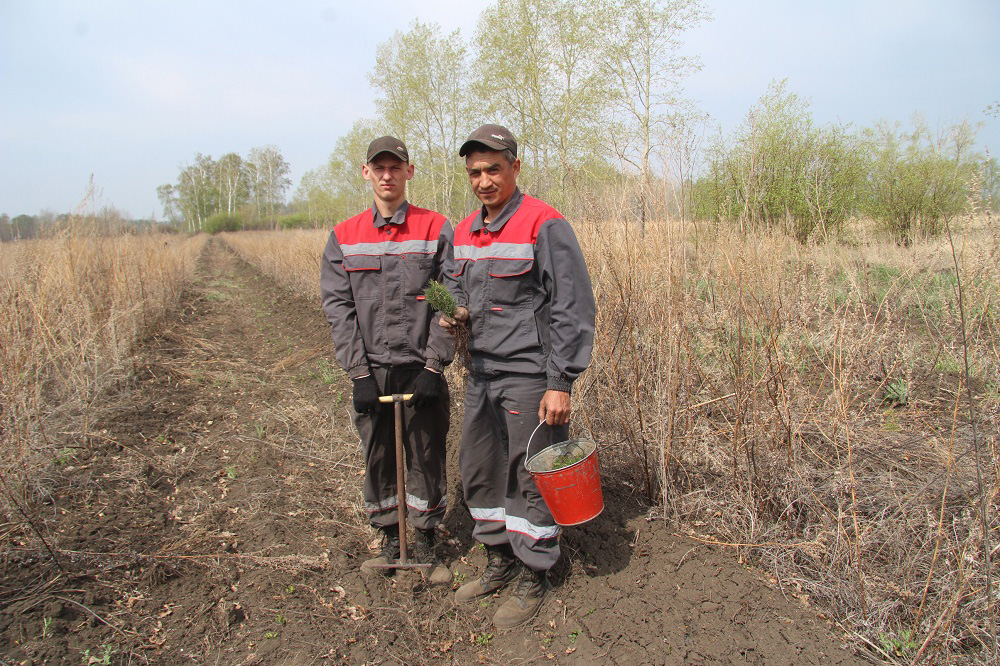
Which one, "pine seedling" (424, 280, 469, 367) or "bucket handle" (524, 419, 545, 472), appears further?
"pine seedling" (424, 280, 469, 367)

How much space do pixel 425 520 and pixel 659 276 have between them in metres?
1.87

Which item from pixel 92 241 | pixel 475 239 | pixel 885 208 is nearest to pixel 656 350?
pixel 475 239

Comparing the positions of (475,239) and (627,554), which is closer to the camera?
(475,239)

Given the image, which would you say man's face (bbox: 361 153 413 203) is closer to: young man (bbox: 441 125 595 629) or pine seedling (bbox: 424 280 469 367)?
young man (bbox: 441 125 595 629)

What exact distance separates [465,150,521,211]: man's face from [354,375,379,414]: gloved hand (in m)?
1.01

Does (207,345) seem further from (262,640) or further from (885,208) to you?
(885,208)

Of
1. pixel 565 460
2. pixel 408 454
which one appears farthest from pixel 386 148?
pixel 565 460

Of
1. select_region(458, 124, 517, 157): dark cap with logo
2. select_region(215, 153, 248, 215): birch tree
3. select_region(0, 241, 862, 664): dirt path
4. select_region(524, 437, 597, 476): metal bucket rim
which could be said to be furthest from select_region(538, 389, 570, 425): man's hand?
select_region(215, 153, 248, 215): birch tree

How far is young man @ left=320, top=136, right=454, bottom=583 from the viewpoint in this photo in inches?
103

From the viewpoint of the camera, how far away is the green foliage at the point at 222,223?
59312mm

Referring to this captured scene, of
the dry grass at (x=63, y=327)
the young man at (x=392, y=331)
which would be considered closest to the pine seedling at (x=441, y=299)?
the young man at (x=392, y=331)

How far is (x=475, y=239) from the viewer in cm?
240

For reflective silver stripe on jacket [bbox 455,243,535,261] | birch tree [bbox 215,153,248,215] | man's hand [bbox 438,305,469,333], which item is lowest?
man's hand [bbox 438,305,469,333]

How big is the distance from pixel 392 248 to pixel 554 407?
1.13 meters
